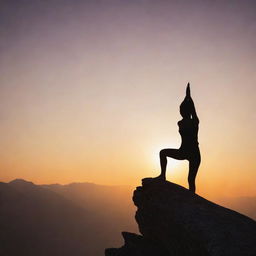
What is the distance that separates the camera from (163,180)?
539 inches

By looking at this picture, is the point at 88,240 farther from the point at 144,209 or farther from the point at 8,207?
the point at 144,209

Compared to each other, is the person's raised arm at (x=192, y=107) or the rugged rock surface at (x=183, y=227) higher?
the person's raised arm at (x=192, y=107)

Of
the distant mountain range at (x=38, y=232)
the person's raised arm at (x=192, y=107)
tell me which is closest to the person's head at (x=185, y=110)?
the person's raised arm at (x=192, y=107)

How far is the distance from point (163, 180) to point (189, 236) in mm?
3897

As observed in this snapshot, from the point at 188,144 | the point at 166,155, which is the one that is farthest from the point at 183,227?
the point at 188,144

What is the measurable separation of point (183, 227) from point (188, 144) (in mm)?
4193

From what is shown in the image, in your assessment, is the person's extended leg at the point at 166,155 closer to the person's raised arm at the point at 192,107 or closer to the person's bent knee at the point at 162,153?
the person's bent knee at the point at 162,153

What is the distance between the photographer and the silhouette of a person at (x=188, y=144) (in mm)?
13373

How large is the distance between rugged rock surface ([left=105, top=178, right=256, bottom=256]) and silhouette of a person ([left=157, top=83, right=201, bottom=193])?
0.93 metres

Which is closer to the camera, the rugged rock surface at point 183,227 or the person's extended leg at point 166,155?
the rugged rock surface at point 183,227

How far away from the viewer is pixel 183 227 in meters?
10.5

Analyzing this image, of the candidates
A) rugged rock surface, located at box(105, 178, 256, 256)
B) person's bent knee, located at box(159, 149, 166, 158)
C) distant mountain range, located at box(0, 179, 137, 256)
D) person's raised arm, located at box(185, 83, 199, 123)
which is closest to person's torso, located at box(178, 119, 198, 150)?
person's raised arm, located at box(185, 83, 199, 123)

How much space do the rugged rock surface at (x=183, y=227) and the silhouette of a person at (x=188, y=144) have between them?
0.93 meters

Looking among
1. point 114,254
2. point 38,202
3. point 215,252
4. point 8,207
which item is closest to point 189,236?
point 215,252
